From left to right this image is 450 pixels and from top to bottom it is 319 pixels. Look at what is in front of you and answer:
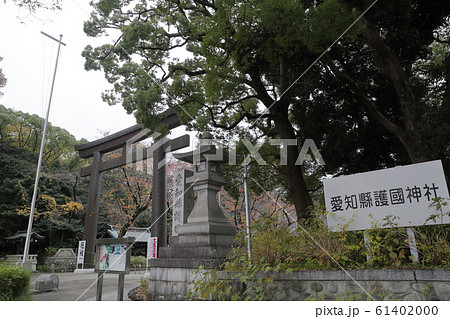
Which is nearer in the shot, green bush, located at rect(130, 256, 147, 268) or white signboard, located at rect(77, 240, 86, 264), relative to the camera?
A: white signboard, located at rect(77, 240, 86, 264)

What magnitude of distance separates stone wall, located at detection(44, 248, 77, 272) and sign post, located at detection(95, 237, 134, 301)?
14.2 metres

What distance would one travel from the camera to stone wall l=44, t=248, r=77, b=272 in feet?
57.1

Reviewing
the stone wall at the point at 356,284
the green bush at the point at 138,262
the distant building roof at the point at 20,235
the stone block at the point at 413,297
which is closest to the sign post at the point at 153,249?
the stone wall at the point at 356,284

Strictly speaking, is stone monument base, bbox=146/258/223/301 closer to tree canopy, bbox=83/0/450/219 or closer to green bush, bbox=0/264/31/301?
green bush, bbox=0/264/31/301

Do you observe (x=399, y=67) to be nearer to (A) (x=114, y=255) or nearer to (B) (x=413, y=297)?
(B) (x=413, y=297)

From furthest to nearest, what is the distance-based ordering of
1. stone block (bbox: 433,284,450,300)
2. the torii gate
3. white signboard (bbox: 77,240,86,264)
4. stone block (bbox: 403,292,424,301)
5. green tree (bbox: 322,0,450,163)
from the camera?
white signboard (bbox: 77,240,86,264) → the torii gate → green tree (bbox: 322,0,450,163) → stone block (bbox: 403,292,424,301) → stone block (bbox: 433,284,450,300)

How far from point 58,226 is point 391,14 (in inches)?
806

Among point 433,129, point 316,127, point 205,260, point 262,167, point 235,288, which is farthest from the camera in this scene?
point 262,167

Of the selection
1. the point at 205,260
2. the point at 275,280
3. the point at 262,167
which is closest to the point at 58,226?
the point at 262,167

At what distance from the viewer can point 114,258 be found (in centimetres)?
559

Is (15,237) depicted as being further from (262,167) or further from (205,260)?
(205,260)

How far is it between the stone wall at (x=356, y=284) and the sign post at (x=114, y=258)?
1849 mm

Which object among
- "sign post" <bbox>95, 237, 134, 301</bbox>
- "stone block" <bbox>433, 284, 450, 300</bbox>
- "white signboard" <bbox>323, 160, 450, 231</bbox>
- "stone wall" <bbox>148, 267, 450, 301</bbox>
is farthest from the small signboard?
"stone block" <bbox>433, 284, 450, 300</bbox>

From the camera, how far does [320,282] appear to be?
4.07m
